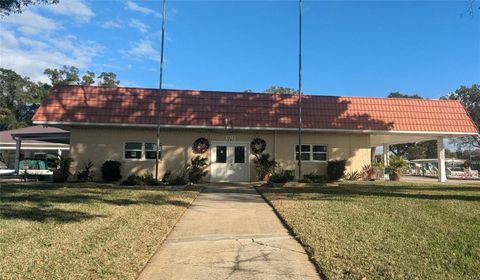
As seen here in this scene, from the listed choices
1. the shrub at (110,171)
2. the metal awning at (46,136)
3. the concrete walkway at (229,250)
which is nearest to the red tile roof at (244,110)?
the shrub at (110,171)

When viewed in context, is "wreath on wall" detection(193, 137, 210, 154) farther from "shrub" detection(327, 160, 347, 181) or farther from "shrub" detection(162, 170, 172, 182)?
"shrub" detection(327, 160, 347, 181)

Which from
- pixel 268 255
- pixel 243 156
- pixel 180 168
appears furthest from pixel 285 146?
pixel 268 255

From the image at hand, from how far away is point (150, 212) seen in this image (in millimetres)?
10117

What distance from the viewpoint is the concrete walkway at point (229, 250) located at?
5.75 m

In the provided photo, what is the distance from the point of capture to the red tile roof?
830 inches

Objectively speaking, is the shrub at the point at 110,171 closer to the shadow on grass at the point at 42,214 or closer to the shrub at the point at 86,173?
the shrub at the point at 86,173

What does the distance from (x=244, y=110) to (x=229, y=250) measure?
15625 mm

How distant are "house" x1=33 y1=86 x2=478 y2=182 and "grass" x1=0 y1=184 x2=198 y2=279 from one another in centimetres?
879

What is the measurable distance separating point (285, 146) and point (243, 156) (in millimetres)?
2220

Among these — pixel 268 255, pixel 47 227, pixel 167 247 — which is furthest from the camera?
pixel 47 227

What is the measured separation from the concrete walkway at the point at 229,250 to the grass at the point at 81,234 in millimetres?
333

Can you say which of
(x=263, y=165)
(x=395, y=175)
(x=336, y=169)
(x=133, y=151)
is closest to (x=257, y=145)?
(x=263, y=165)

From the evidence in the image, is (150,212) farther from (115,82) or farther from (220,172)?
(115,82)

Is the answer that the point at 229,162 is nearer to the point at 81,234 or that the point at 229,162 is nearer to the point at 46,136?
the point at 46,136
